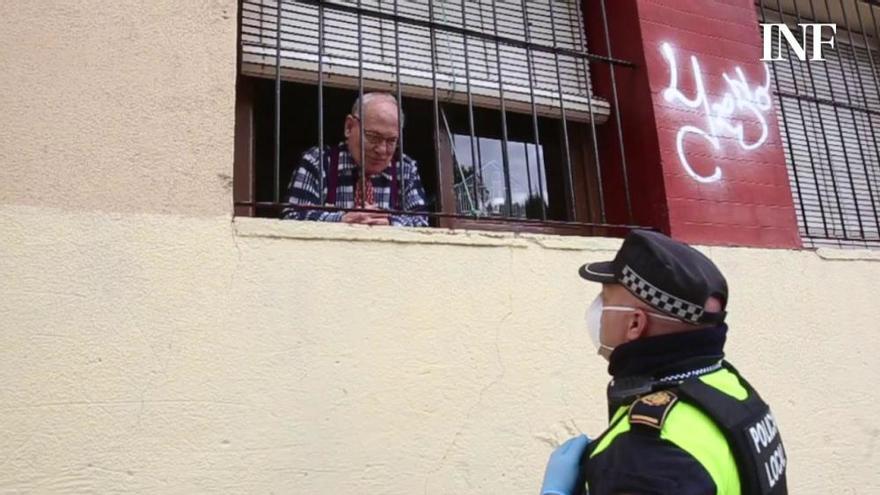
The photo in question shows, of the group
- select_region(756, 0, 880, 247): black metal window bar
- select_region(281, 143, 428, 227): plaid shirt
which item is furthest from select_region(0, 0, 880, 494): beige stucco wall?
select_region(756, 0, 880, 247): black metal window bar

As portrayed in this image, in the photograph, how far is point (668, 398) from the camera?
134cm

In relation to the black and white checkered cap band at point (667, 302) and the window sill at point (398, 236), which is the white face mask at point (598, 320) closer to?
the black and white checkered cap band at point (667, 302)

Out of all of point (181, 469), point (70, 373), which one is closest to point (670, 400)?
point (181, 469)

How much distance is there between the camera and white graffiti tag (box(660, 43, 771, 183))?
11.4ft

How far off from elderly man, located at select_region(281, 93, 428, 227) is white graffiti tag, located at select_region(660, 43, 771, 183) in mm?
1456

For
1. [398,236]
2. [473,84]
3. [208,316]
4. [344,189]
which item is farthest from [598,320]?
[473,84]

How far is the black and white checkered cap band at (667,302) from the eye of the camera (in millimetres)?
1439

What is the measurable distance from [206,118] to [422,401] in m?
1.29

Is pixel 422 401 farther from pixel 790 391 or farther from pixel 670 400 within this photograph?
pixel 790 391

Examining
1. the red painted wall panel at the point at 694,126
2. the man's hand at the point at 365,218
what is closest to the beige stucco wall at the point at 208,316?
the man's hand at the point at 365,218

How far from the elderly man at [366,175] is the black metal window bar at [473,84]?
156 mm

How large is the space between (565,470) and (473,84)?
7.77 ft

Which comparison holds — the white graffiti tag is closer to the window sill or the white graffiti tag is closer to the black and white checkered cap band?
the window sill

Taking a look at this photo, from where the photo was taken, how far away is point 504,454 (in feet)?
8.33
